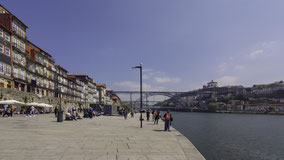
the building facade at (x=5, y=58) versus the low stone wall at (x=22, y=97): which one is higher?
the building facade at (x=5, y=58)

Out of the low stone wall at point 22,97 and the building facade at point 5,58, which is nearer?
the low stone wall at point 22,97

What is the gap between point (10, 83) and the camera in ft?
115

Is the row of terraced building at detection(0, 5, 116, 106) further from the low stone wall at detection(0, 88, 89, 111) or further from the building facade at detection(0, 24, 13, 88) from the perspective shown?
the low stone wall at detection(0, 88, 89, 111)

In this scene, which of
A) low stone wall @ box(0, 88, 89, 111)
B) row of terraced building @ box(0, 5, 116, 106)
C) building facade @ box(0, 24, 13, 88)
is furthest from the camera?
row of terraced building @ box(0, 5, 116, 106)

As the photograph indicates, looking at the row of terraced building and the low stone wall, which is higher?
the row of terraced building

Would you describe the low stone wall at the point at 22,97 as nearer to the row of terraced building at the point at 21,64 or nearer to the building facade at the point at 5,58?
the row of terraced building at the point at 21,64

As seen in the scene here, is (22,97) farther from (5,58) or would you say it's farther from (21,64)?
(21,64)

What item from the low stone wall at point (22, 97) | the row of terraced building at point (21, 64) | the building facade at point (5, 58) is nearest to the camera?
the low stone wall at point (22, 97)

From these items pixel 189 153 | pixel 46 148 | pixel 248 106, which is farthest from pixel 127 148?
pixel 248 106

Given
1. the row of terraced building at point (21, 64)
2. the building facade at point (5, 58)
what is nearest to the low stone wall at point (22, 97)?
the row of terraced building at point (21, 64)

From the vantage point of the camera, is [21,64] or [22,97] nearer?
[22,97]

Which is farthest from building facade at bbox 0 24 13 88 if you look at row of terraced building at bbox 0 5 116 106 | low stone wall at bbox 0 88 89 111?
low stone wall at bbox 0 88 89 111

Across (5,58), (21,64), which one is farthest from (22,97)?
(21,64)

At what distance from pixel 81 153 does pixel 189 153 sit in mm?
4504
